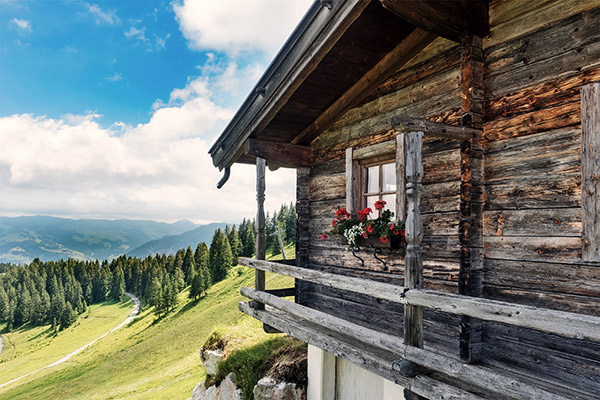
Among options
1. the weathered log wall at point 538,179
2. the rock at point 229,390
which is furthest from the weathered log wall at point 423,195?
the rock at point 229,390

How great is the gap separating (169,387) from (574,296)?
20241 millimetres

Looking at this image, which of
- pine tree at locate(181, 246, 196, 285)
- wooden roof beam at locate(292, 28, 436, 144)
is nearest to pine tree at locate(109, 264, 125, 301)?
pine tree at locate(181, 246, 196, 285)

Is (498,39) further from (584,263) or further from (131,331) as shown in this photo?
(131,331)

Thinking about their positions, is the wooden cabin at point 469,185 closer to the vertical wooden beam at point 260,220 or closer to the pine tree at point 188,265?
the vertical wooden beam at point 260,220

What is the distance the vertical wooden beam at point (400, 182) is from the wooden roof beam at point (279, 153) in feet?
7.56

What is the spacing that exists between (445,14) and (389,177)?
7.23 feet

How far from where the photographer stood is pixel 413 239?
12.2 feet

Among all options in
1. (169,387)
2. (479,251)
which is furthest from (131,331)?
(479,251)

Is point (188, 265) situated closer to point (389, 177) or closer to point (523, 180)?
point (389, 177)

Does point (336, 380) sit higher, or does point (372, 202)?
point (372, 202)

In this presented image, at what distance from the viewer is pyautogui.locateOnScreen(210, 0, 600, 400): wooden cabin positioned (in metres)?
3.36

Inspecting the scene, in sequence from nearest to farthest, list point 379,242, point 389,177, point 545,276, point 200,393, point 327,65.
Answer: point 545,276 → point 379,242 → point 327,65 → point 389,177 → point 200,393

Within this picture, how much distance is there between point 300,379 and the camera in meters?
7.32

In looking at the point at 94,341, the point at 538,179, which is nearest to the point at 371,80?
the point at 538,179
